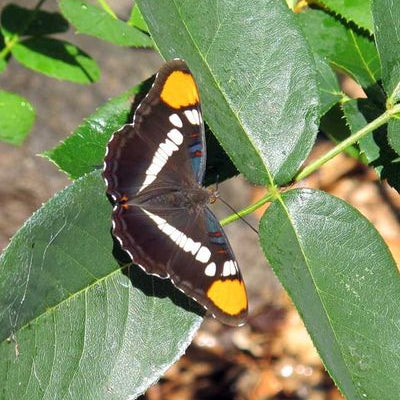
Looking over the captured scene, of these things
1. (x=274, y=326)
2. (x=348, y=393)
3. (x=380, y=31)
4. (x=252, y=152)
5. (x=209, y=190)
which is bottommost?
(x=274, y=326)

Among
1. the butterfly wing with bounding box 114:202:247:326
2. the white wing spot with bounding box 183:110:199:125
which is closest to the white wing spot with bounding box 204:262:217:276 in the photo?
the butterfly wing with bounding box 114:202:247:326

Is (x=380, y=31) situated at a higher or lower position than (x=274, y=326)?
higher

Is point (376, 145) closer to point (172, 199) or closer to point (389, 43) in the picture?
point (389, 43)

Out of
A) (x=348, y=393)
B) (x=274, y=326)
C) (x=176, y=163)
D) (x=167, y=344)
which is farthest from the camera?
(x=274, y=326)

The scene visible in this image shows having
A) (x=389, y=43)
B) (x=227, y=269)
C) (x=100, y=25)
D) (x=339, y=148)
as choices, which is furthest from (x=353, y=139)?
(x=100, y=25)

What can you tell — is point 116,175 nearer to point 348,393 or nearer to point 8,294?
point 8,294

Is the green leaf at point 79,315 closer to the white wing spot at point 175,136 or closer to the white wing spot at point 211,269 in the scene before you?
the white wing spot at point 211,269

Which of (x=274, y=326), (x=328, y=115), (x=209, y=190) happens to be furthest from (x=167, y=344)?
(x=274, y=326)

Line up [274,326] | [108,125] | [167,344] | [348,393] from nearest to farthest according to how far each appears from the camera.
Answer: [348,393] < [167,344] < [108,125] < [274,326]
